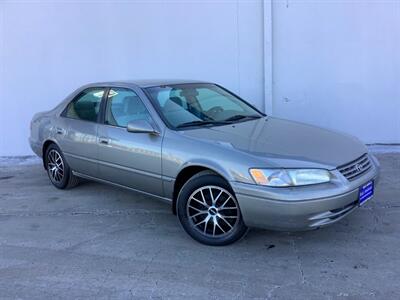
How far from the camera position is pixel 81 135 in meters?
5.50

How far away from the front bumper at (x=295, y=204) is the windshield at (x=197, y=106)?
43.1 inches

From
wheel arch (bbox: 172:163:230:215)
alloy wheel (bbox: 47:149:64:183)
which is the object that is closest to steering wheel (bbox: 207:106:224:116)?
wheel arch (bbox: 172:163:230:215)

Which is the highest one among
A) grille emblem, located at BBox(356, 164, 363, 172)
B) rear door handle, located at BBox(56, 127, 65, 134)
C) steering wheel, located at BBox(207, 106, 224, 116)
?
steering wheel, located at BBox(207, 106, 224, 116)

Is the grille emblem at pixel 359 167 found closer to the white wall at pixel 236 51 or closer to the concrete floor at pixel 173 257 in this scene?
the concrete floor at pixel 173 257

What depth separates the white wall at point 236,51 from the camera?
7.59 m

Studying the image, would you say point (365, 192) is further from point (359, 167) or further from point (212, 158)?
point (212, 158)

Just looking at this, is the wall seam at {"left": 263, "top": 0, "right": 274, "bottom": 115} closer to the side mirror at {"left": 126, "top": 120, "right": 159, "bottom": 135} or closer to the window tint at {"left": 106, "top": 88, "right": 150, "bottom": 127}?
the window tint at {"left": 106, "top": 88, "right": 150, "bottom": 127}

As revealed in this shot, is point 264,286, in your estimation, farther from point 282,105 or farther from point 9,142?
point 9,142

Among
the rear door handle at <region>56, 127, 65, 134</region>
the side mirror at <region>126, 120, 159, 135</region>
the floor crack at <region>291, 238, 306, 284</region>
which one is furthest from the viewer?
the rear door handle at <region>56, 127, 65, 134</region>

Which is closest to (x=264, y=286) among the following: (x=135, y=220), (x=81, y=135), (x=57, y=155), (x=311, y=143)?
(x=311, y=143)

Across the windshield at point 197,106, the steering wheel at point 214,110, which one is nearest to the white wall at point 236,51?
the windshield at point 197,106

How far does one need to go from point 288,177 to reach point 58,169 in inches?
135

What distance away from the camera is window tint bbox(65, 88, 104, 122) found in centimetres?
549

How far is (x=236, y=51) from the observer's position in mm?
7754
